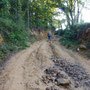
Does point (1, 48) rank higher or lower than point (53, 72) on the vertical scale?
higher

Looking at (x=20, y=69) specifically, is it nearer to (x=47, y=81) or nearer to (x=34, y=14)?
(x=47, y=81)

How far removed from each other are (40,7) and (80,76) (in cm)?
1956

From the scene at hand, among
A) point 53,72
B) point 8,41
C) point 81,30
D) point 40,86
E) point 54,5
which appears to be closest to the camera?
point 40,86

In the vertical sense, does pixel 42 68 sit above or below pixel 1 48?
below

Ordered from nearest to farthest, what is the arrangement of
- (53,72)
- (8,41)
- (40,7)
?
1. (53,72)
2. (8,41)
3. (40,7)

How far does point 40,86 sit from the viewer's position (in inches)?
158

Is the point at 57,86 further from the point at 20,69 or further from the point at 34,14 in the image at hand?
the point at 34,14

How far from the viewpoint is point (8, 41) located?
9.42 metres

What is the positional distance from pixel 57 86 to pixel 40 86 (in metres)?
0.72

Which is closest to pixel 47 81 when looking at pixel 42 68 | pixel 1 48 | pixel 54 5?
pixel 42 68

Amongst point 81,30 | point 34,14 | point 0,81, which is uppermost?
point 34,14

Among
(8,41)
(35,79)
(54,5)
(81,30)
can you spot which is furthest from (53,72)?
(54,5)

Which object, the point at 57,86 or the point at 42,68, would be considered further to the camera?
the point at 42,68

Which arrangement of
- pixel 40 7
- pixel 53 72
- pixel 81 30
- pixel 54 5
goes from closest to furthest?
pixel 53 72 < pixel 81 30 < pixel 54 5 < pixel 40 7
